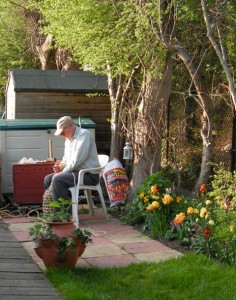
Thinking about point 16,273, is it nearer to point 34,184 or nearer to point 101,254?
point 101,254

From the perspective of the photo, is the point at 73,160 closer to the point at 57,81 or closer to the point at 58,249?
the point at 58,249

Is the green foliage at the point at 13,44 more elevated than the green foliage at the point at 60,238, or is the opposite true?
the green foliage at the point at 13,44

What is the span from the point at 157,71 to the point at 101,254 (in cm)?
275

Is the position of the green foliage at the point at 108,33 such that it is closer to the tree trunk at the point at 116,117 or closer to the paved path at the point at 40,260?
the tree trunk at the point at 116,117

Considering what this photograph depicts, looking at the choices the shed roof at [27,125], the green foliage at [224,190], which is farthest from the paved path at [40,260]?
the shed roof at [27,125]

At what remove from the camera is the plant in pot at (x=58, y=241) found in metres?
5.12

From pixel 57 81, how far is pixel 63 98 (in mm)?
380

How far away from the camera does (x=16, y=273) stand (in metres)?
5.16

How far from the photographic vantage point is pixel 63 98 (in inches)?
410

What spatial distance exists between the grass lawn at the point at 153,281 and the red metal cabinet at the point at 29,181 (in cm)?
312

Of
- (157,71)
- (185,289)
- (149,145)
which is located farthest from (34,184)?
(185,289)

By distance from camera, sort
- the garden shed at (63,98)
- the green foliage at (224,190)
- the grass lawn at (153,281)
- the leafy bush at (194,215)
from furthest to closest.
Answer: the garden shed at (63,98) < the green foliage at (224,190) < the leafy bush at (194,215) < the grass lawn at (153,281)

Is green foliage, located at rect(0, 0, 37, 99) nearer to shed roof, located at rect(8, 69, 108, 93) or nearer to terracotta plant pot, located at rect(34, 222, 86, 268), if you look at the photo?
shed roof, located at rect(8, 69, 108, 93)

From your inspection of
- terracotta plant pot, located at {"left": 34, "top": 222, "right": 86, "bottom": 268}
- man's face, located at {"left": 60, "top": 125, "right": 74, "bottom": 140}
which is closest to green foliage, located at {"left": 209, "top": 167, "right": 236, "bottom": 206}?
terracotta plant pot, located at {"left": 34, "top": 222, "right": 86, "bottom": 268}
